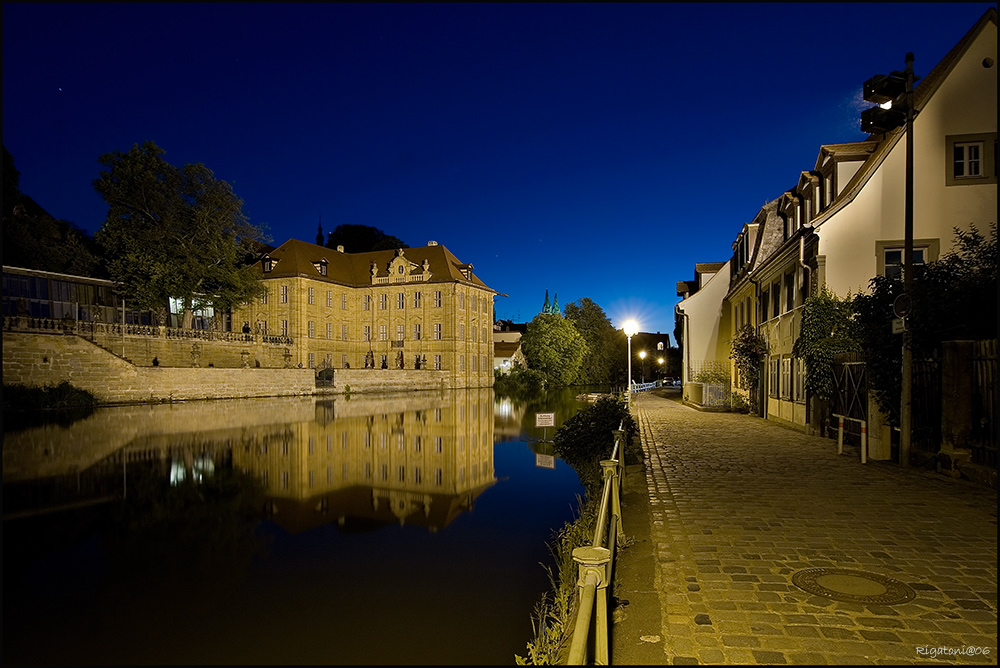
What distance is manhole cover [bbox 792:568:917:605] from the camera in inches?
202

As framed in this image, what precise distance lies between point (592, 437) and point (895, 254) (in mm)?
9789

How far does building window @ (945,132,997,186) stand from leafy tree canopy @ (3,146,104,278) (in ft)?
167

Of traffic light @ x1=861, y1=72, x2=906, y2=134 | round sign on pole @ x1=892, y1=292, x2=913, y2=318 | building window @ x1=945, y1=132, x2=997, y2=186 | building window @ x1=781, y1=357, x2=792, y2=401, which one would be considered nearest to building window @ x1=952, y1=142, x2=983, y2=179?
building window @ x1=945, y1=132, x2=997, y2=186

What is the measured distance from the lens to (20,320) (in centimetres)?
3080

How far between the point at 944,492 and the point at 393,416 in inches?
899

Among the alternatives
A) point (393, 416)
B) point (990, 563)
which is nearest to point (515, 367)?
point (393, 416)

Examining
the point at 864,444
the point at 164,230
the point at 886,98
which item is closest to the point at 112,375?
the point at 164,230

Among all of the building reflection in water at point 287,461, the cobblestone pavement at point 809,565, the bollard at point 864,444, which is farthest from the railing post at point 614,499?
the bollard at point 864,444

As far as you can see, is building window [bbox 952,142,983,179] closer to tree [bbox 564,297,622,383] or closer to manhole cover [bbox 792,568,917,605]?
manhole cover [bbox 792,568,917,605]

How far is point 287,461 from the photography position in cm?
1536

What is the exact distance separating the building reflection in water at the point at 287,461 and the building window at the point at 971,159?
1467cm

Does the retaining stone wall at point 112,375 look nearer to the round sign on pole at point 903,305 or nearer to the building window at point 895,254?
the building window at point 895,254

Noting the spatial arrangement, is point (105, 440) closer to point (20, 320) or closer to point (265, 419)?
point (265, 419)

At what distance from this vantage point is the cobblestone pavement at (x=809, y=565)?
4.34 meters
